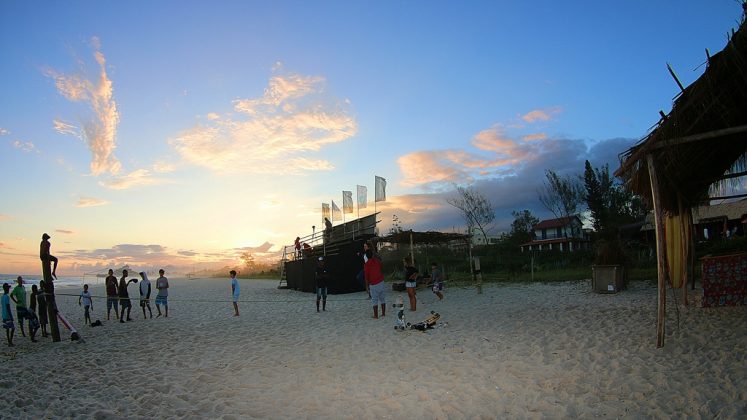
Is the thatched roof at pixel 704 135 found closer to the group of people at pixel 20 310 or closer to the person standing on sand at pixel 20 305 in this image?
the group of people at pixel 20 310

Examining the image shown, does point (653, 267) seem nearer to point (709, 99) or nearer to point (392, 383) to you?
point (709, 99)

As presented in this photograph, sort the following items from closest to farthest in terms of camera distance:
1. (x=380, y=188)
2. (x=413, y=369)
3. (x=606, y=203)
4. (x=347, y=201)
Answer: (x=413, y=369), (x=380, y=188), (x=347, y=201), (x=606, y=203)

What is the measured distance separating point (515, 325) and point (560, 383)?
3.60 m

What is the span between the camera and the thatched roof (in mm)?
6301

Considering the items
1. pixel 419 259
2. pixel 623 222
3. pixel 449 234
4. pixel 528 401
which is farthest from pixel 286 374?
pixel 623 222

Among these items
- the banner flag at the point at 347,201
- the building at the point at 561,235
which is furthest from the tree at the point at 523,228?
the banner flag at the point at 347,201

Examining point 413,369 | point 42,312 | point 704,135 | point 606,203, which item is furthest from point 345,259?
point 606,203

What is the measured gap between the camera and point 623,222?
37.4 m

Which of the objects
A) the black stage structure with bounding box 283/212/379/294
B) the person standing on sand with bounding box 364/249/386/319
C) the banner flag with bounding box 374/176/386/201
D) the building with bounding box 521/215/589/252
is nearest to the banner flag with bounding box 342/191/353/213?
the black stage structure with bounding box 283/212/379/294

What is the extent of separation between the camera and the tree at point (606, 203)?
38219 mm

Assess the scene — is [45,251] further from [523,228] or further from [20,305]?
[523,228]

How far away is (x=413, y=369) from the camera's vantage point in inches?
260

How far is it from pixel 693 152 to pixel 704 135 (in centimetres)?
191

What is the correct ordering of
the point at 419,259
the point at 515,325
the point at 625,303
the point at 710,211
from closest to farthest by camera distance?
the point at 515,325
the point at 625,303
the point at 710,211
the point at 419,259
